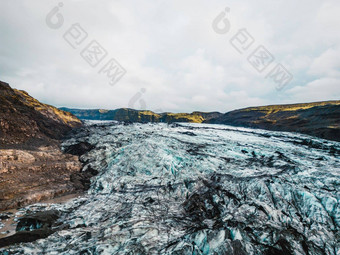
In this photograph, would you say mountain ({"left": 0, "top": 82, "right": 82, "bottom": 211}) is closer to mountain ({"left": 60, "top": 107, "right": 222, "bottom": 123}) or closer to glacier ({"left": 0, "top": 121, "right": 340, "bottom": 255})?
glacier ({"left": 0, "top": 121, "right": 340, "bottom": 255})

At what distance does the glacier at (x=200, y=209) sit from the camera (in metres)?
7.96

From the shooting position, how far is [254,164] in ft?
57.7

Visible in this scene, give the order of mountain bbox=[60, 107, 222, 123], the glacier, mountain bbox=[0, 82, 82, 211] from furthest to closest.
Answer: mountain bbox=[60, 107, 222, 123] → mountain bbox=[0, 82, 82, 211] → the glacier

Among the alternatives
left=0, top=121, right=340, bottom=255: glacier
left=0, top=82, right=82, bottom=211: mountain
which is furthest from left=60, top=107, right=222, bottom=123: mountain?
left=0, top=121, right=340, bottom=255: glacier

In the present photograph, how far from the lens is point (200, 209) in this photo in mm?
11531

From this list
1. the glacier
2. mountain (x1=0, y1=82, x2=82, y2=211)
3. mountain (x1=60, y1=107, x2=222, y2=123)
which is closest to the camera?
the glacier

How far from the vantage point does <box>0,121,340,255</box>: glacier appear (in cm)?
796

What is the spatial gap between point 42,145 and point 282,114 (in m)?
79.8

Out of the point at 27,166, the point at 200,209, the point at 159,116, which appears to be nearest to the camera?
the point at 200,209

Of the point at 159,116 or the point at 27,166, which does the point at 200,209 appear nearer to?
the point at 27,166

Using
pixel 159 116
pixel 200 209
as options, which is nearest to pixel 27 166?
pixel 200 209

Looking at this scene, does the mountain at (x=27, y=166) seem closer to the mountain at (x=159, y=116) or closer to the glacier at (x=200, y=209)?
the glacier at (x=200, y=209)

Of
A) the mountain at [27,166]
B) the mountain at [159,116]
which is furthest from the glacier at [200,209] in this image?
the mountain at [159,116]

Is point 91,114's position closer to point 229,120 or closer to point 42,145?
point 229,120
